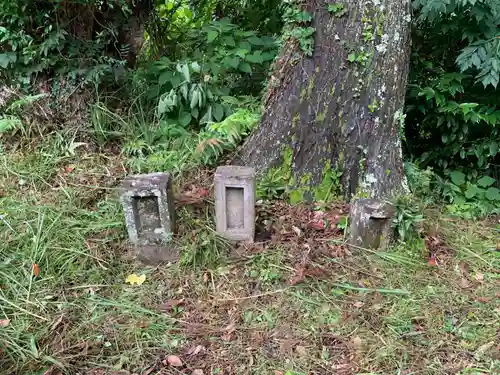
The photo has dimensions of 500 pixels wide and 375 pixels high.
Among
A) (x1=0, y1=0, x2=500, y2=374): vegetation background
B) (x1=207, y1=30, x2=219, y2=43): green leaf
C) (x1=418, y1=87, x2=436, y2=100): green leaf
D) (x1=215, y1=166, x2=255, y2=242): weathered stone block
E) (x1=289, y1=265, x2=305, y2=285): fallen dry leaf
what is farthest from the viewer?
(x1=207, y1=30, x2=219, y2=43): green leaf

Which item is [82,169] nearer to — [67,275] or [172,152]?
[172,152]

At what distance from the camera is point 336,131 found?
3.19 metres

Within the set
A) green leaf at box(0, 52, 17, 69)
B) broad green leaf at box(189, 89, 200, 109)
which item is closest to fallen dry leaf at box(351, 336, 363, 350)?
broad green leaf at box(189, 89, 200, 109)

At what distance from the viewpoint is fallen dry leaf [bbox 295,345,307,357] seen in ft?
7.66

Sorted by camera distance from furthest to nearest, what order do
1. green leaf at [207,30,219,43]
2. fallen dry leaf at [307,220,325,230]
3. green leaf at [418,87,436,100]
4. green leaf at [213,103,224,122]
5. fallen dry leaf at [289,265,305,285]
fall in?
green leaf at [207,30,219,43]
green leaf at [213,103,224,122]
green leaf at [418,87,436,100]
fallen dry leaf at [307,220,325,230]
fallen dry leaf at [289,265,305,285]

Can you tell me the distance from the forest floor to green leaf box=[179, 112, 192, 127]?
74 centimetres

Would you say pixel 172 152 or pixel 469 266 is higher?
pixel 172 152

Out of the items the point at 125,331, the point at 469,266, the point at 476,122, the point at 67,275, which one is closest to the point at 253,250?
the point at 125,331

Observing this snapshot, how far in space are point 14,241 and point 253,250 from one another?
155cm

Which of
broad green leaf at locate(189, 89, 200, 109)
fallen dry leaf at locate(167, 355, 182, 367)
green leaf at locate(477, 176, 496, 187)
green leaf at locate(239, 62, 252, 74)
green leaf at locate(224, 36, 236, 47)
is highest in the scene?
green leaf at locate(224, 36, 236, 47)

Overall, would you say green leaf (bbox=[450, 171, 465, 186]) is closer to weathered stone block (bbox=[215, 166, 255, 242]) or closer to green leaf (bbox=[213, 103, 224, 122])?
weathered stone block (bbox=[215, 166, 255, 242])

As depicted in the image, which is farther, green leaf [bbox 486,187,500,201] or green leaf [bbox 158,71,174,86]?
green leaf [bbox 158,71,174,86]

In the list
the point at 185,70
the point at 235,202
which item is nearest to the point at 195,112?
the point at 185,70

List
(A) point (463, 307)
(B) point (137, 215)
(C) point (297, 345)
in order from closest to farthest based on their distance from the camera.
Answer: (C) point (297, 345) → (A) point (463, 307) → (B) point (137, 215)
